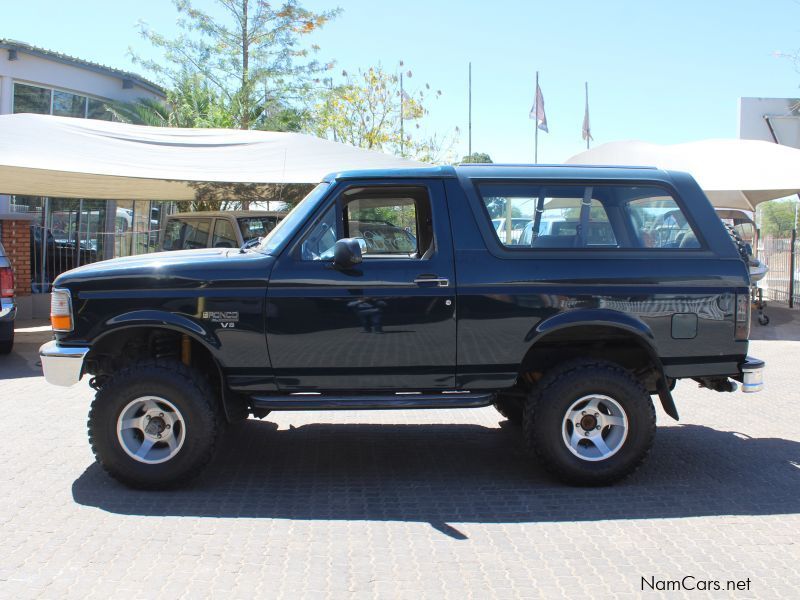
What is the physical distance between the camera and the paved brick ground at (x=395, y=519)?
3.91 meters

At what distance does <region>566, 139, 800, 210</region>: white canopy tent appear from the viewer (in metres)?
A: 15.5

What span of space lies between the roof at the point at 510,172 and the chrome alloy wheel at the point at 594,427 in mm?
1524

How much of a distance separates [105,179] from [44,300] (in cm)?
410

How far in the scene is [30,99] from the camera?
1819cm

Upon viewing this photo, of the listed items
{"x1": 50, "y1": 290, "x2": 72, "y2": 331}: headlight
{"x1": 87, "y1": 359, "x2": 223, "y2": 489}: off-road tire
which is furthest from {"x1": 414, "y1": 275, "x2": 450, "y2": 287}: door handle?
{"x1": 50, "y1": 290, "x2": 72, "y2": 331}: headlight

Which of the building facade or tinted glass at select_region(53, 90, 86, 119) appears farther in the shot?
tinted glass at select_region(53, 90, 86, 119)

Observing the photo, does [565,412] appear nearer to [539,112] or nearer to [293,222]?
[293,222]

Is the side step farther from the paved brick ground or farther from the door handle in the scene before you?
the door handle

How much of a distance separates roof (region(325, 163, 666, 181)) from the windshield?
0.15 m

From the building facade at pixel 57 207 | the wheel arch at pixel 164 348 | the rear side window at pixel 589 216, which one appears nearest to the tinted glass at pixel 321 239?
the wheel arch at pixel 164 348

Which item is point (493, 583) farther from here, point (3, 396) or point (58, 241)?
point (58, 241)

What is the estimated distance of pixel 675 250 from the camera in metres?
5.41

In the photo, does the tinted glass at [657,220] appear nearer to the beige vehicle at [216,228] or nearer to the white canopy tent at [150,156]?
the white canopy tent at [150,156]

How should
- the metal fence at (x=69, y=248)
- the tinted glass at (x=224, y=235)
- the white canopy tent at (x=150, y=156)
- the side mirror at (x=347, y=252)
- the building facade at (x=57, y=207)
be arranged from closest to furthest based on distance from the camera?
the side mirror at (x=347, y=252), the white canopy tent at (x=150, y=156), the tinted glass at (x=224, y=235), the building facade at (x=57, y=207), the metal fence at (x=69, y=248)
